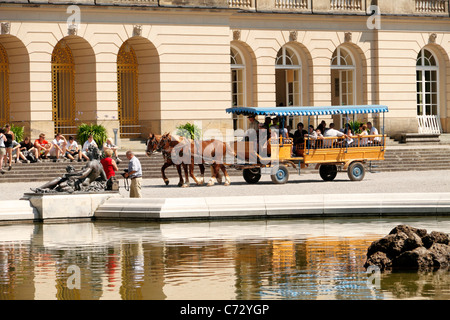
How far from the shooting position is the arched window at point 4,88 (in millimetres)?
39906

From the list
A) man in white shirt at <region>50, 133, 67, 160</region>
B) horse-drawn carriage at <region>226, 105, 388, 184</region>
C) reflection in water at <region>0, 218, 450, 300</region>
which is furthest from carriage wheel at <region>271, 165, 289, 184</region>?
reflection in water at <region>0, 218, 450, 300</region>

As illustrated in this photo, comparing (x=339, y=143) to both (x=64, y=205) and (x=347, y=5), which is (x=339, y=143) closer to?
(x=64, y=205)

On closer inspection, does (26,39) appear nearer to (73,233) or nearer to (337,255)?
(73,233)

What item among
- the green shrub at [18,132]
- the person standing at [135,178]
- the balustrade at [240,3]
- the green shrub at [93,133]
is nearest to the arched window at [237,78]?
the balustrade at [240,3]

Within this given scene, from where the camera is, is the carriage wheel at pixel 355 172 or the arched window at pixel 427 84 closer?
the carriage wheel at pixel 355 172

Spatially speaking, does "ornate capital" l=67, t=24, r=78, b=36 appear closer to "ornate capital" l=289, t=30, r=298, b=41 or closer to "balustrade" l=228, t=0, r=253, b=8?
"balustrade" l=228, t=0, r=253, b=8

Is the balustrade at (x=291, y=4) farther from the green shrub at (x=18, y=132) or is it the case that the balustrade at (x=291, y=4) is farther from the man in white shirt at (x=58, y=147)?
the man in white shirt at (x=58, y=147)

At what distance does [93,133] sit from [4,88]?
4567mm

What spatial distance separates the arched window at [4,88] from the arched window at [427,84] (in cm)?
1851

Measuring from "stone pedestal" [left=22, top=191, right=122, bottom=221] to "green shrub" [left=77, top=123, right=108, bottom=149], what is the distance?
15.3 metres

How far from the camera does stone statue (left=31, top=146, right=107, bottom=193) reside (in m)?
22.6

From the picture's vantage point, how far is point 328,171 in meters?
32.5
